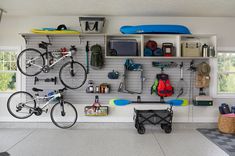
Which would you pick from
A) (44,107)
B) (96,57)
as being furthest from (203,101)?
(44,107)

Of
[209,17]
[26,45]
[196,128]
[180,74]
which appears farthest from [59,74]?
[209,17]

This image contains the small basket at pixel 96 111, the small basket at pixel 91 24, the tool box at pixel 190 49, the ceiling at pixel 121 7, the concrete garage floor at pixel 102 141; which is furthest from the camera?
the small basket at pixel 96 111

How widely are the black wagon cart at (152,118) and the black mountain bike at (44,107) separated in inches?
53.5

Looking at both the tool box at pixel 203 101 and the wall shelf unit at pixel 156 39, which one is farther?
the tool box at pixel 203 101

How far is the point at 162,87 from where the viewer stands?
177 inches

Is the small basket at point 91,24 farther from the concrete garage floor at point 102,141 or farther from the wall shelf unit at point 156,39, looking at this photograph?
the concrete garage floor at point 102,141

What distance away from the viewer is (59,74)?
448 cm

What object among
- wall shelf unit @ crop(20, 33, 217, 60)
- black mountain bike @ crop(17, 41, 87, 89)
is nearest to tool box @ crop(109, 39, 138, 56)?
wall shelf unit @ crop(20, 33, 217, 60)

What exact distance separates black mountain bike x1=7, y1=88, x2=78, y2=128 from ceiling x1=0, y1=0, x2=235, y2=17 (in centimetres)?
168

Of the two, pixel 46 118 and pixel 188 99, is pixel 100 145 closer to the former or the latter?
pixel 46 118

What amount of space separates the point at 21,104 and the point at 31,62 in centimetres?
93

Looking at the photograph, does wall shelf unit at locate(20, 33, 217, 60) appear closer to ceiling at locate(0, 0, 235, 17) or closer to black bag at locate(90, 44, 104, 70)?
black bag at locate(90, 44, 104, 70)

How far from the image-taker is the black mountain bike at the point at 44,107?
14.6ft

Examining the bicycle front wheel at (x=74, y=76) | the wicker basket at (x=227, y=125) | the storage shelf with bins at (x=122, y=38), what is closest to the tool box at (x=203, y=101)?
the wicker basket at (x=227, y=125)
